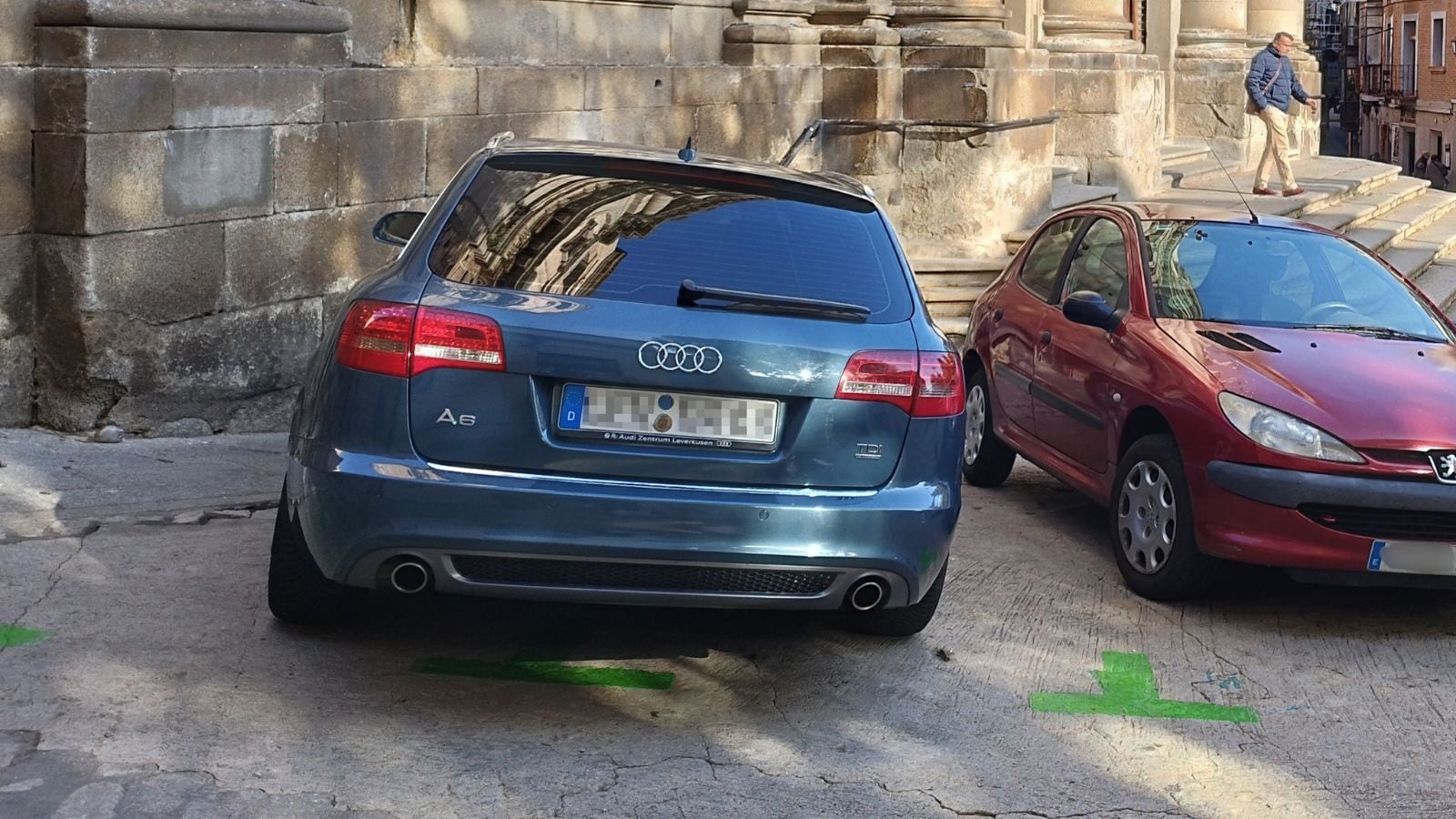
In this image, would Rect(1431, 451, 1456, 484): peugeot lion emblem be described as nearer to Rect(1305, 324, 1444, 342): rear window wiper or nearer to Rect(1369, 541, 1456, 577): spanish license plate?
Rect(1369, 541, 1456, 577): spanish license plate

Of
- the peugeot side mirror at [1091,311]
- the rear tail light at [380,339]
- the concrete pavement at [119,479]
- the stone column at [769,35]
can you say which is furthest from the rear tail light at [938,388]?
the stone column at [769,35]

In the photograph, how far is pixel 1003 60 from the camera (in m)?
14.8

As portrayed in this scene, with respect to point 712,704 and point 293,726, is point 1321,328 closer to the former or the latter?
point 712,704

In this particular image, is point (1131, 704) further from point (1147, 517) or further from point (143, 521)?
point (143, 521)

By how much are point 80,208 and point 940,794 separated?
4.71m

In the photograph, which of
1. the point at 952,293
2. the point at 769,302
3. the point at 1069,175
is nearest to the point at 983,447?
the point at 769,302

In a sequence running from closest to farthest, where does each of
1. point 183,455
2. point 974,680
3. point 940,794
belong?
1. point 940,794
2. point 974,680
3. point 183,455

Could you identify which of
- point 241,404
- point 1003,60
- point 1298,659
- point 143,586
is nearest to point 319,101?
point 241,404

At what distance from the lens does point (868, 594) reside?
16.4ft

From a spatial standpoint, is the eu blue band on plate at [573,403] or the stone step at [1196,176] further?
the stone step at [1196,176]

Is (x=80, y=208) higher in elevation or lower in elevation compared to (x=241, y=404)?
higher

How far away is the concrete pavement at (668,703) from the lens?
4.40 metres

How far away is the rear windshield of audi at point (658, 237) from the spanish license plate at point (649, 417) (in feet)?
0.90

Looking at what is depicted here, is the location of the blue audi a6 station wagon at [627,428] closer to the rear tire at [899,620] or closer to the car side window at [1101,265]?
the rear tire at [899,620]
